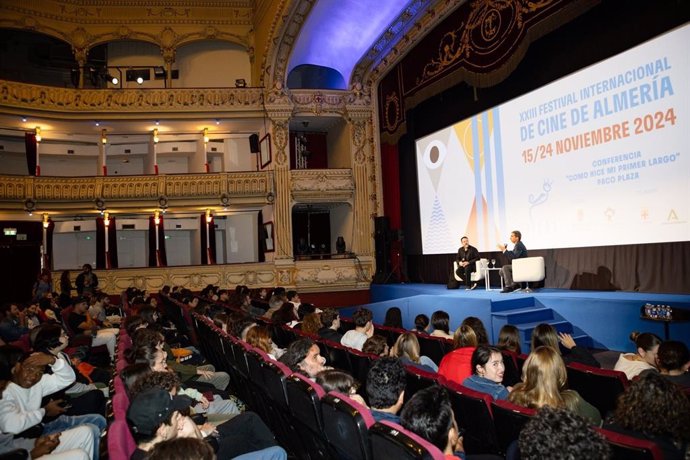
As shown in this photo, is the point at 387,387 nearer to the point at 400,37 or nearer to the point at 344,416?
the point at 344,416

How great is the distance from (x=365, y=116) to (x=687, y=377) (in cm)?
1301

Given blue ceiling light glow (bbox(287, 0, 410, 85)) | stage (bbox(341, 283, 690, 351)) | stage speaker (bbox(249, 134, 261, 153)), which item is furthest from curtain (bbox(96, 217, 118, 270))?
stage (bbox(341, 283, 690, 351))

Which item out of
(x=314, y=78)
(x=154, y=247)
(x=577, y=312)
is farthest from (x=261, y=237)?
(x=577, y=312)

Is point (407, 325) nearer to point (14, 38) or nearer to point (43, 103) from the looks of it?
point (43, 103)

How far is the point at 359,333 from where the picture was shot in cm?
516

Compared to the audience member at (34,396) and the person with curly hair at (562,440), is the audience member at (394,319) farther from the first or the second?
the person with curly hair at (562,440)

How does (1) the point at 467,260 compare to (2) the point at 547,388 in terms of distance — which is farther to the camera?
(1) the point at 467,260

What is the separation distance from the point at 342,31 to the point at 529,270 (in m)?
8.72

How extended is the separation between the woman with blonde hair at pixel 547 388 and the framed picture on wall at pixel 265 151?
13123mm

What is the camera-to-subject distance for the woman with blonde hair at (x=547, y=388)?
276cm

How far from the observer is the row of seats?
2.19 m

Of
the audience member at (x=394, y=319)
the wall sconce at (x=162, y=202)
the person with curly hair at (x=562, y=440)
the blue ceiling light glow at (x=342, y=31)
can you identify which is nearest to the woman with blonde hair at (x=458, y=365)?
the person with curly hair at (x=562, y=440)

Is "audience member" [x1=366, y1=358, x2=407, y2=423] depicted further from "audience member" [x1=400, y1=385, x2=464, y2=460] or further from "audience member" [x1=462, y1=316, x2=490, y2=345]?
"audience member" [x1=462, y1=316, x2=490, y2=345]

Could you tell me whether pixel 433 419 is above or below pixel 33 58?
below
